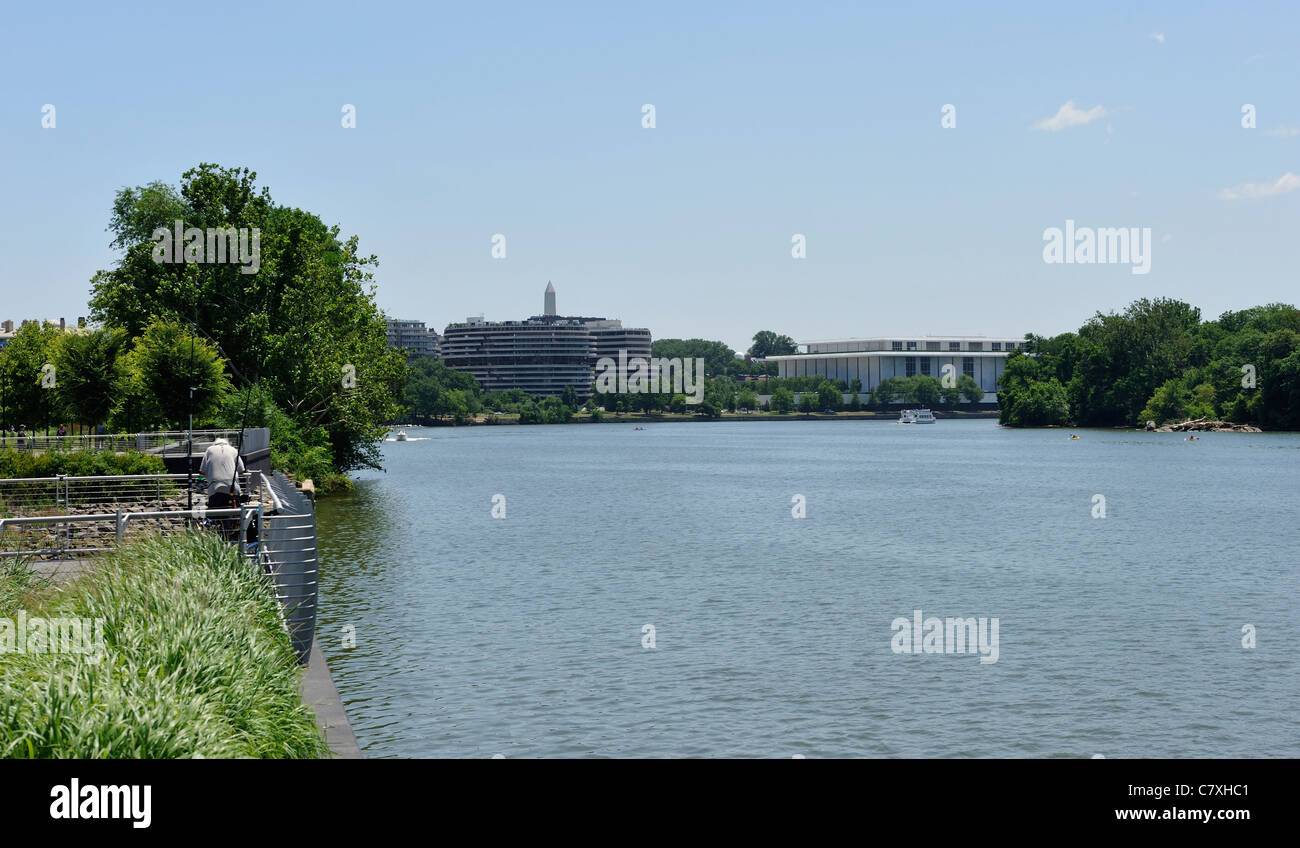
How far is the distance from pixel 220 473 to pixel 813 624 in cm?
1319

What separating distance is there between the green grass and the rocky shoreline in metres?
156

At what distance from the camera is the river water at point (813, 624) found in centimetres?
1719

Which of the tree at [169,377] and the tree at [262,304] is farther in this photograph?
the tree at [262,304]

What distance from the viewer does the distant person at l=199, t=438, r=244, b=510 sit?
60.4ft

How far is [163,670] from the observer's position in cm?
998

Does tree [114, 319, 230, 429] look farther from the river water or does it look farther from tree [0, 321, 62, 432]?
tree [0, 321, 62, 432]

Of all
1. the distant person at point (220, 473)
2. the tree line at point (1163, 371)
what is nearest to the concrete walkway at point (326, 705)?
the distant person at point (220, 473)

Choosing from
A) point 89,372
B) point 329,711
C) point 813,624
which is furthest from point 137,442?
point 329,711

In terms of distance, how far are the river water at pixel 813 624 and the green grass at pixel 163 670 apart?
140 inches

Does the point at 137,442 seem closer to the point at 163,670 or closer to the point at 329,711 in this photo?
the point at 329,711

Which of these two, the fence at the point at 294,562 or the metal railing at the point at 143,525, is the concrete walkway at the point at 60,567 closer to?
the metal railing at the point at 143,525

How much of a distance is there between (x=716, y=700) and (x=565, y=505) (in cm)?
4136

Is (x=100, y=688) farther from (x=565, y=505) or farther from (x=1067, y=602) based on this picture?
(x=565, y=505)
